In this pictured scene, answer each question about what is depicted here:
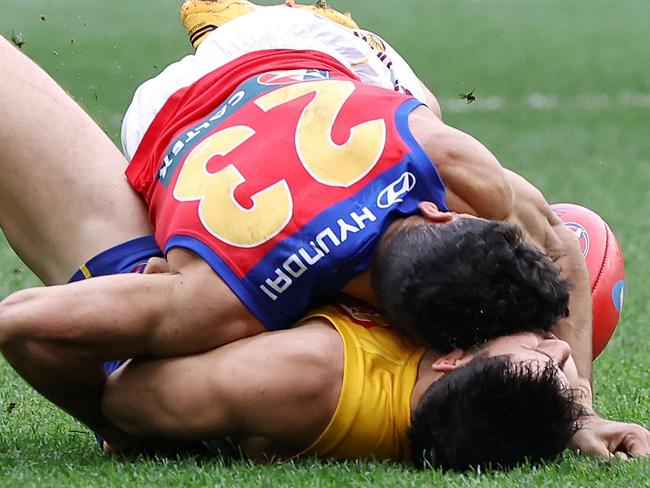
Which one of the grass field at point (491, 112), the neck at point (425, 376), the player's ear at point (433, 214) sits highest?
the player's ear at point (433, 214)

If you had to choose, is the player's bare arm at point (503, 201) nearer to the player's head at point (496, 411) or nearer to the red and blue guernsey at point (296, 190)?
the red and blue guernsey at point (296, 190)

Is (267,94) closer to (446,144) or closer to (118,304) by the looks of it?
(446,144)

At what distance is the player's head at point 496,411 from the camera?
11.5 ft

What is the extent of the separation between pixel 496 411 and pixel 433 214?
551 millimetres

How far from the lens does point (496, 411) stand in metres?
3.52

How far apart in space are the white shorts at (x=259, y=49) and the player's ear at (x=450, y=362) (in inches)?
54.5

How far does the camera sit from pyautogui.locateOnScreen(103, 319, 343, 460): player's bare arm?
3576 mm

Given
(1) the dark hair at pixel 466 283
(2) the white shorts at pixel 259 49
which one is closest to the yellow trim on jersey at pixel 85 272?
(2) the white shorts at pixel 259 49

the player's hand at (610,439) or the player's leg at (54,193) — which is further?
the player's leg at (54,193)

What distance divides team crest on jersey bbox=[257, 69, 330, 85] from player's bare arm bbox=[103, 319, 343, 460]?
855 millimetres

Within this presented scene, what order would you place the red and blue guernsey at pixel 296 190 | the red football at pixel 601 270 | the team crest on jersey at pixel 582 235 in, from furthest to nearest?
the team crest on jersey at pixel 582 235 → the red football at pixel 601 270 → the red and blue guernsey at pixel 296 190

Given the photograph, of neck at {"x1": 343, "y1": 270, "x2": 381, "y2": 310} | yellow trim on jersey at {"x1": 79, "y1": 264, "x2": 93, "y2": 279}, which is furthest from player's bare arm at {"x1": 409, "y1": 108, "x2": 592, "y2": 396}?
yellow trim on jersey at {"x1": 79, "y1": 264, "x2": 93, "y2": 279}

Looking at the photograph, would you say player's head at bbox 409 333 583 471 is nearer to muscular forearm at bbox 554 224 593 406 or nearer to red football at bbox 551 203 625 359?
muscular forearm at bbox 554 224 593 406

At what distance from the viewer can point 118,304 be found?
3.67m
